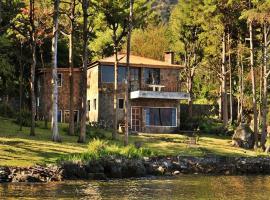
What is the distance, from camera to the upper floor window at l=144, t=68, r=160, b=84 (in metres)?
56.0

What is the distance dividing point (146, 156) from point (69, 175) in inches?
317

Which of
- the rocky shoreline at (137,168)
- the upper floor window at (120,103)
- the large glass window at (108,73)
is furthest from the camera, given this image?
the upper floor window at (120,103)

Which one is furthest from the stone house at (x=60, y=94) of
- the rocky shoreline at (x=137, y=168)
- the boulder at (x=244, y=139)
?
the rocky shoreline at (x=137, y=168)

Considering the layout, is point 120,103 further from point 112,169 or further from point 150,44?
point 150,44

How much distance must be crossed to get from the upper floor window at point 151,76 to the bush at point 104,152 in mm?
19294

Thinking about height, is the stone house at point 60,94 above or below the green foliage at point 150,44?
below

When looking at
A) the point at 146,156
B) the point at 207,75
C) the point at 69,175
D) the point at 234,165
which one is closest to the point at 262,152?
the point at 234,165

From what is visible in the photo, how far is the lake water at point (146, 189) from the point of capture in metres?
23.1

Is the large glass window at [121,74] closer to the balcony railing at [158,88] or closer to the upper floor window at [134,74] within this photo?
the upper floor window at [134,74]

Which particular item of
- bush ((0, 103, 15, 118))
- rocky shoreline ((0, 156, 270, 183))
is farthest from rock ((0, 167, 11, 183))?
bush ((0, 103, 15, 118))

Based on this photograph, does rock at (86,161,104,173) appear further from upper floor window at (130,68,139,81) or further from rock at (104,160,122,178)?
upper floor window at (130,68,139,81)

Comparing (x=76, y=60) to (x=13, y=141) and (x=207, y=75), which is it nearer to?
(x=207, y=75)

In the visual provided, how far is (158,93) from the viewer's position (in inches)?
2132

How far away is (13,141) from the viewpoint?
35.5 m
